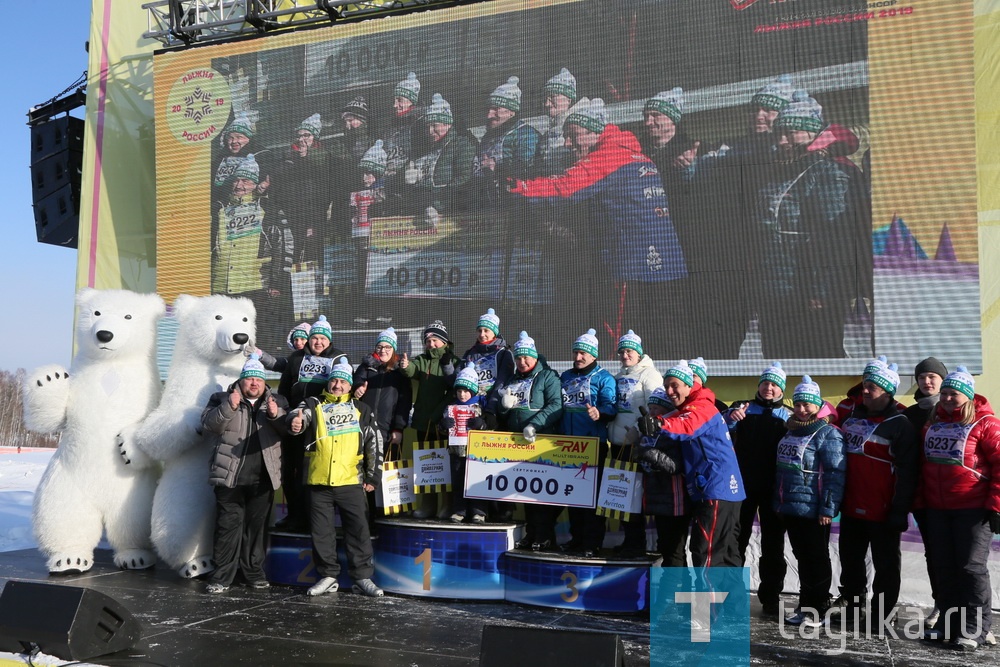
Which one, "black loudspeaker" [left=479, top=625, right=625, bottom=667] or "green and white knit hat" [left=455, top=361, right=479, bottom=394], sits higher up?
"green and white knit hat" [left=455, top=361, right=479, bottom=394]

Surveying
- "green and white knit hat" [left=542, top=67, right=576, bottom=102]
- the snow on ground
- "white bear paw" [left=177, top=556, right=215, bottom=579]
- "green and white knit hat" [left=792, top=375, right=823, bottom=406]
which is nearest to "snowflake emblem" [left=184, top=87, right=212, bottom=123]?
"green and white knit hat" [left=542, top=67, right=576, bottom=102]

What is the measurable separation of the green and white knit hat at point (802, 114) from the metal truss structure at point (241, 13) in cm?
301

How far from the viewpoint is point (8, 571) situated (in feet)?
19.2

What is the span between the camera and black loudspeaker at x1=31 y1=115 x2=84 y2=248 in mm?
9961

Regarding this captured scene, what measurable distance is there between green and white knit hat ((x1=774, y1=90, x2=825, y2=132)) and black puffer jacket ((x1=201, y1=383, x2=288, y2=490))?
3.96 meters

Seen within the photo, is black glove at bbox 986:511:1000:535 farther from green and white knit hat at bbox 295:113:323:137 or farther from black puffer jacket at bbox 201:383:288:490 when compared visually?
green and white knit hat at bbox 295:113:323:137

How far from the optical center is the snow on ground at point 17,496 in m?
7.19

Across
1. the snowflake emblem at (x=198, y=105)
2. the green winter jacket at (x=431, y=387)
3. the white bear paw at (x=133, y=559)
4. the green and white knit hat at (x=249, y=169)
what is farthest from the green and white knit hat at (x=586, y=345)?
the snowflake emblem at (x=198, y=105)

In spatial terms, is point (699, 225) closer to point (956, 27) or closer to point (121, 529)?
point (956, 27)

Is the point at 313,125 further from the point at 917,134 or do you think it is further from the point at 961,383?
the point at 961,383

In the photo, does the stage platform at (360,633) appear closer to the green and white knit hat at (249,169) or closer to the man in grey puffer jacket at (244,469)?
the man in grey puffer jacket at (244,469)

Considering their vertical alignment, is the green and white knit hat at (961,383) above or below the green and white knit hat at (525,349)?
below

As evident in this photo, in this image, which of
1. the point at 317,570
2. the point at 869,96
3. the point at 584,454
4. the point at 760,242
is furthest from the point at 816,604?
the point at 869,96

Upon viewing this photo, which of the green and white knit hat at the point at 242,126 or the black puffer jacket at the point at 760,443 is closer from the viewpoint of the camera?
the black puffer jacket at the point at 760,443
